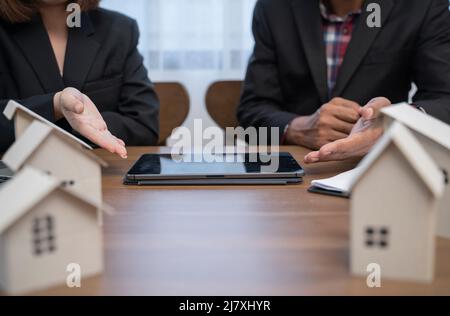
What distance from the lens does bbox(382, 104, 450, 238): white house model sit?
61 cm

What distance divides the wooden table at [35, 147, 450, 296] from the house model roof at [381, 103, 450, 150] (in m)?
0.12

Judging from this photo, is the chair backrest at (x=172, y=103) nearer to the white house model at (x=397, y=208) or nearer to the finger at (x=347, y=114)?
the finger at (x=347, y=114)

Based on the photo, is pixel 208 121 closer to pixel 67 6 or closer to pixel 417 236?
pixel 67 6

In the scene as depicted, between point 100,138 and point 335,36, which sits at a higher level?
point 335,36

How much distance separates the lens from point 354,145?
1.01m

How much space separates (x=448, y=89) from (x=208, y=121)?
63.0 inches

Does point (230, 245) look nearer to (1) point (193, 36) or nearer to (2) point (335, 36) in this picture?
(2) point (335, 36)

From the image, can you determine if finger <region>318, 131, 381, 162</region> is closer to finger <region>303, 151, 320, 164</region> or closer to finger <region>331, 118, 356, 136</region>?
finger <region>303, 151, 320, 164</region>

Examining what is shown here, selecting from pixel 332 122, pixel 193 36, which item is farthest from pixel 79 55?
pixel 193 36

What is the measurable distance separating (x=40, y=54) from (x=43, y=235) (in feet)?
3.40

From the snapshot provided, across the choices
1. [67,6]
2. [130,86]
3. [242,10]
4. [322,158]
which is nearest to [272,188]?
[322,158]

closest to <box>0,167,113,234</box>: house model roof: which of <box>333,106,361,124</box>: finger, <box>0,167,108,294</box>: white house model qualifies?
<box>0,167,108,294</box>: white house model

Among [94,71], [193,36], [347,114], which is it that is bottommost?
[347,114]

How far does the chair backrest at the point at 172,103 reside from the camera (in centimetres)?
188
